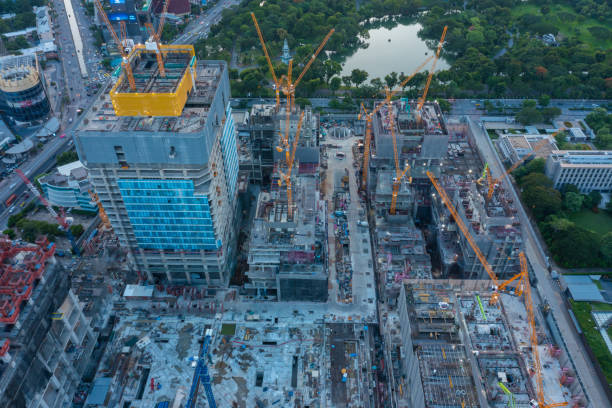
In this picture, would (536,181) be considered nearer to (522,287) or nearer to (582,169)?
(582,169)

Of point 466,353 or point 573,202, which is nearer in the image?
point 466,353

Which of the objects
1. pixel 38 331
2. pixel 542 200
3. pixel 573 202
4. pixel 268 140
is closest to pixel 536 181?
pixel 542 200

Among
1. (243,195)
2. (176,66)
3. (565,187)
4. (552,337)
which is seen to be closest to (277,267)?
(243,195)

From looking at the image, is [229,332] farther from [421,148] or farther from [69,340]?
[421,148]

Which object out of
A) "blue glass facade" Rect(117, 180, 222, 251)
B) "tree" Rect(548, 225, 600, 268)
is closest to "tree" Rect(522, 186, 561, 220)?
"tree" Rect(548, 225, 600, 268)

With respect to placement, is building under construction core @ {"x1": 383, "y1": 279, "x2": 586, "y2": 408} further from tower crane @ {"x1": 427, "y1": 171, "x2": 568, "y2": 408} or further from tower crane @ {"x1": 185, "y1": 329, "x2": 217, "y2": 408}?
tower crane @ {"x1": 185, "y1": 329, "x2": 217, "y2": 408}

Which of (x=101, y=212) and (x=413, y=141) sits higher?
(x=413, y=141)

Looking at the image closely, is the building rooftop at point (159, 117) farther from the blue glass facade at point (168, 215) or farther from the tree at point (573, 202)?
the tree at point (573, 202)

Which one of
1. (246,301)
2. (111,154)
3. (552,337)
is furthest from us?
(246,301)
